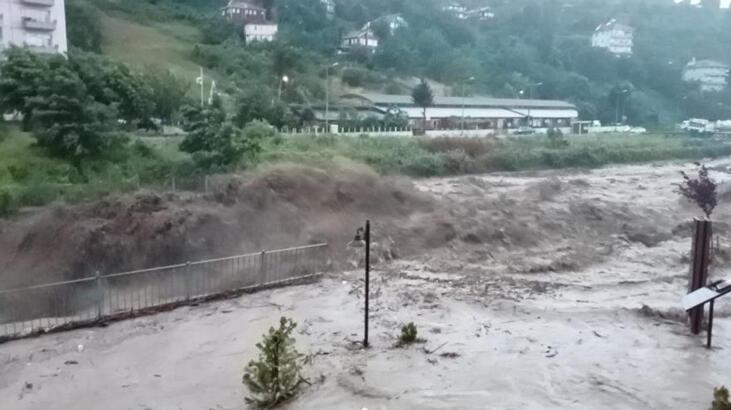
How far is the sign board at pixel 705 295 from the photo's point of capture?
9.57m

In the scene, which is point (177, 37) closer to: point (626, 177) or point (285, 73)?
point (285, 73)

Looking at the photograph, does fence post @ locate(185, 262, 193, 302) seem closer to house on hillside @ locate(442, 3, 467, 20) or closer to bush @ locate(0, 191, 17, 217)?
bush @ locate(0, 191, 17, 217)

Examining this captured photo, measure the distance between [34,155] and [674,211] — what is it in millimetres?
24609

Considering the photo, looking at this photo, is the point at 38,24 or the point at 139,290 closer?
the point at 139,290

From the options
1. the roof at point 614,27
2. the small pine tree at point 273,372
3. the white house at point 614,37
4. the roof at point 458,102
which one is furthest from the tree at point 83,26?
the roof at point 614,27

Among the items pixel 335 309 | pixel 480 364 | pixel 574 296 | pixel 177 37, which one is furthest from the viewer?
pixel 177 37

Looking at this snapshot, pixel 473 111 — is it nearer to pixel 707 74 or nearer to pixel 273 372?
pixel 273 372

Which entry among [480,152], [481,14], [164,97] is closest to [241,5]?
[164,97]

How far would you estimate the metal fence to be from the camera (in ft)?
39.9

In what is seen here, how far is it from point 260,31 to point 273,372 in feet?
155

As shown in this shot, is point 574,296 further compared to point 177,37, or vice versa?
point 177,37

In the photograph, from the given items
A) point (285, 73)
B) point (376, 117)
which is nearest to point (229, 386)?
point (376, 117)

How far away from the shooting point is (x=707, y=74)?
71562 mm

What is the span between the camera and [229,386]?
926 cm
